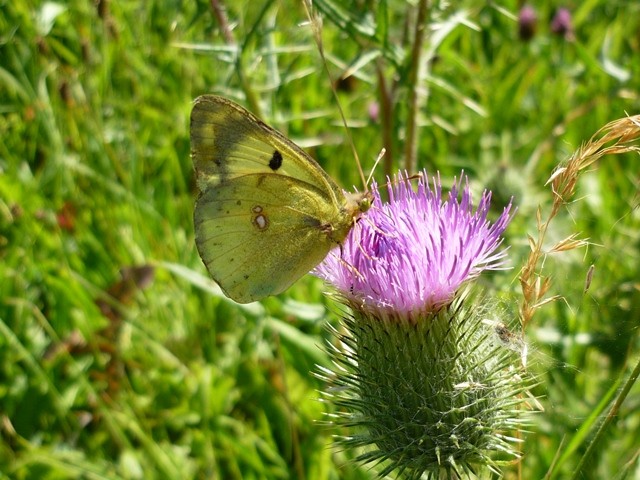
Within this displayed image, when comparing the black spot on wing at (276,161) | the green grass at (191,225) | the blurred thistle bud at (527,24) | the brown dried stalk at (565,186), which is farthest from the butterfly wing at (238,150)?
the blurred thistle bud at (527,24)

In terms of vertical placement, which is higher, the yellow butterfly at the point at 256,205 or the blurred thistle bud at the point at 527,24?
the blurred thistle bud at the point at 527,24

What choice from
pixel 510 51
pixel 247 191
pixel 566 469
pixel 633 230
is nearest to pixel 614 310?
pixel 566 469

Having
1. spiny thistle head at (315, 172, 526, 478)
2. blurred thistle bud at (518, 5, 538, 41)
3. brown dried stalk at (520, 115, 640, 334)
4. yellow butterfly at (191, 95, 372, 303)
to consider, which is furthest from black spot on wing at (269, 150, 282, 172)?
blurred thistle bud at (518, 5, 538, 41)

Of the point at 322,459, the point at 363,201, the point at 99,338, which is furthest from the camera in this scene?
the point at 99,338

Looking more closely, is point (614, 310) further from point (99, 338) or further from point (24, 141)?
point (24, 141)

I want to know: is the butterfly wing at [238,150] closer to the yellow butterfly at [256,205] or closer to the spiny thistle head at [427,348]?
the yellow butterfly at [256,205]

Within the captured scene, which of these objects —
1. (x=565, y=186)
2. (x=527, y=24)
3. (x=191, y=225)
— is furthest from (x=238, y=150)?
(x=527, y=24)

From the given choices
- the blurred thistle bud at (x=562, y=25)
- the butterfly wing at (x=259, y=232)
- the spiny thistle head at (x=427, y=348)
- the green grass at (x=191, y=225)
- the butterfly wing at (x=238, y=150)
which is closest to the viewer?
the spiny thistle head at (x=427, y=348)

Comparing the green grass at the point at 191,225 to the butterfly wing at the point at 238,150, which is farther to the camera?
the green grass at the point at 191,225
